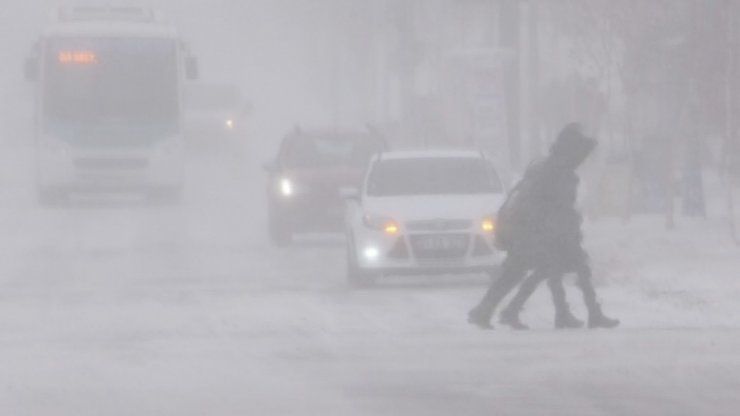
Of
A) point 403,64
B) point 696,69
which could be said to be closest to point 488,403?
point 696,69

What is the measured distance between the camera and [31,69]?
40438 mm

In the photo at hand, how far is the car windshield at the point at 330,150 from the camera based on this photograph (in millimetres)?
31562

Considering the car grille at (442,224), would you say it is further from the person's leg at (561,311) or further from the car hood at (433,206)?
the person's leg at (561,311)

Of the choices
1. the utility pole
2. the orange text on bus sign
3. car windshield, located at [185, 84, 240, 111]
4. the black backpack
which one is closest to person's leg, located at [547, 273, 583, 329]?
the black backpack

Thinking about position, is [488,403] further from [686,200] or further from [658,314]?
[686,200]

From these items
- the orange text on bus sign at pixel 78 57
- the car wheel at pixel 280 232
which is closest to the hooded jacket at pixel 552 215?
the car wheel at pixel 280 232

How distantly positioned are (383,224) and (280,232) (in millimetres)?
7552

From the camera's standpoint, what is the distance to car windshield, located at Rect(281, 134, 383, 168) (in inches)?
1243

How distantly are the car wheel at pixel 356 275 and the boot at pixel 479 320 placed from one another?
5130 millimetres

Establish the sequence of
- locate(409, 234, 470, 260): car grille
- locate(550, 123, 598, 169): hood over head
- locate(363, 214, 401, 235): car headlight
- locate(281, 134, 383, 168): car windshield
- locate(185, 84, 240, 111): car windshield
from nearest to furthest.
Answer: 1. locate(550, 123, 598, 169): hood over head
2. locate(409, 234, 470, 260): car grille
3. locate(363, 214, 401, 235): car headlight
4. locate(281, 134, 383, 168): car windshield
5. locate(185, 84, 240, 111): car windshield

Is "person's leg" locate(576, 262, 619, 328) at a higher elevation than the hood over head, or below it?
Answer: below

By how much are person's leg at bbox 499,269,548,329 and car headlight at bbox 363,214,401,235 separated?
5161 millimetres

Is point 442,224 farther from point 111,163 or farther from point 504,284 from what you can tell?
point 111,163

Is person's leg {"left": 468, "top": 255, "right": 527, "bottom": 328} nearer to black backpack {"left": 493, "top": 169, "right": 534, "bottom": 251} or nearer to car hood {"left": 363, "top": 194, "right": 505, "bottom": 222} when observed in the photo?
black backpack {"left": 493, "top": 169, "right": 534, "bottom": 251}
